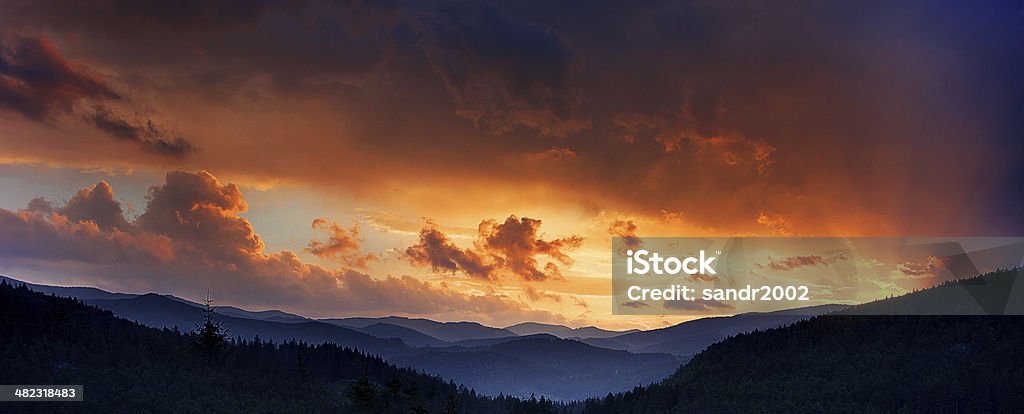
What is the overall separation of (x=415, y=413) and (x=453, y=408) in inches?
1038

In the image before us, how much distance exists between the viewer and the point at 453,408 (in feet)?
648

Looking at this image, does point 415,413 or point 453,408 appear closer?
point 415,413

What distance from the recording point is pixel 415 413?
17250 centimetres
